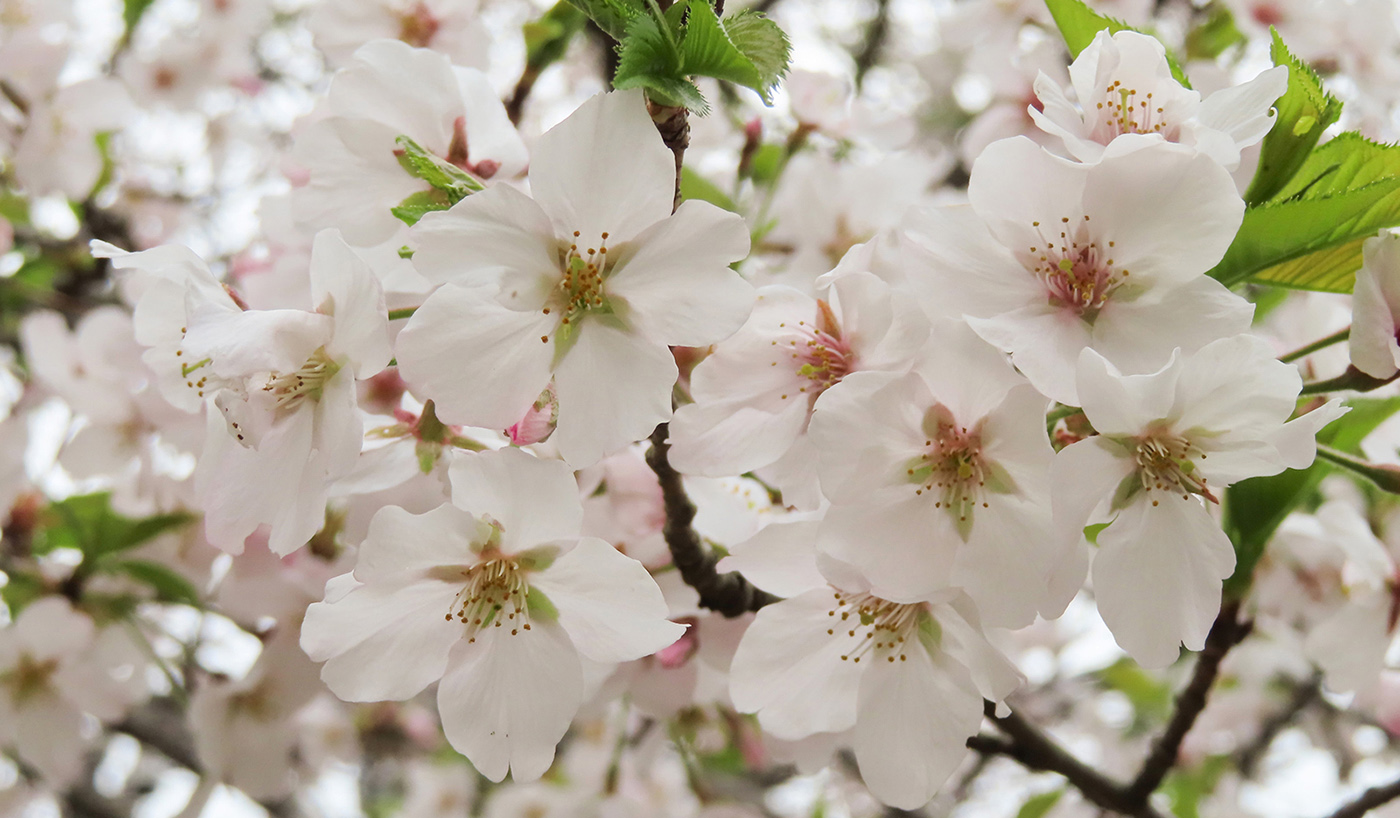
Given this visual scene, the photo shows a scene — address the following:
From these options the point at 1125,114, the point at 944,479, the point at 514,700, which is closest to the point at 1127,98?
the point at 1125,114

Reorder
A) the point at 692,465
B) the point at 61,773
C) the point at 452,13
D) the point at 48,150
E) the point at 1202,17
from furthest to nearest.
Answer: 1. the point at 1202,17
2. the point at 48,150
3. the point at 61,773
4. the point at 452,13
5. the point at 692,465

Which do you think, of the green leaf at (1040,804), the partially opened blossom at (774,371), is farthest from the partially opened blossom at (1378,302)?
the green leaf at (1040,804)

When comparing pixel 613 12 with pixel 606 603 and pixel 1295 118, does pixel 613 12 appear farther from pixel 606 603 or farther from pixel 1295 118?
pixel 1295 118

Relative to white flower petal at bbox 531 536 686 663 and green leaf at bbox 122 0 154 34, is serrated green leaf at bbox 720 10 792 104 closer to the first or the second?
white flower petal at bbox 531 536 686 663

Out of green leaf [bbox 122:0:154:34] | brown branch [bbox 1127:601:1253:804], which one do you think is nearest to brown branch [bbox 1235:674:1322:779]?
brown branch [bbox 1127:601:1253:804]

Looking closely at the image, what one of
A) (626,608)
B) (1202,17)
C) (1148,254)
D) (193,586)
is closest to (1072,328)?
(1148,254)

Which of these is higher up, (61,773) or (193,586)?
(193,586)

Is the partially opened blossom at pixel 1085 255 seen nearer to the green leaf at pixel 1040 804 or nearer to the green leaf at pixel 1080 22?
the green leaf at pixel 1080 22

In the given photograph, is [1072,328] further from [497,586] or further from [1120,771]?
[1120,771]
